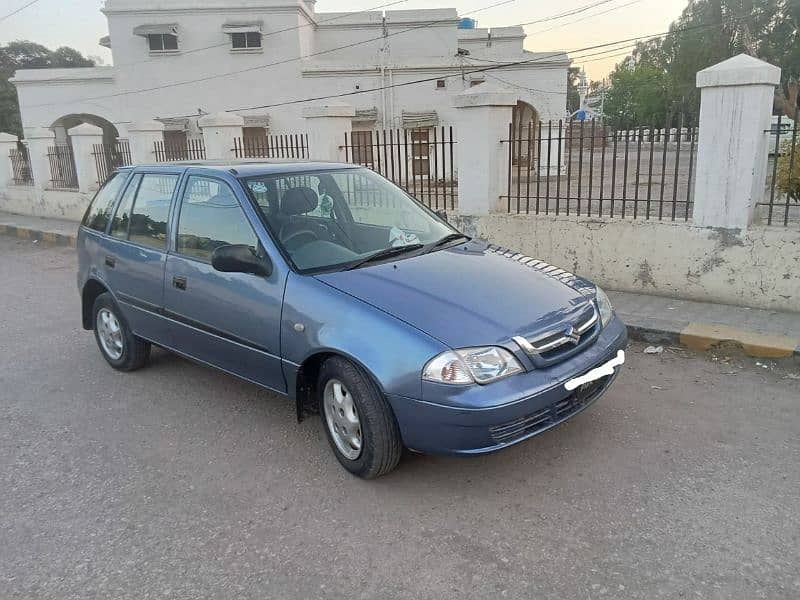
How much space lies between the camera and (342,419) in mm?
3436

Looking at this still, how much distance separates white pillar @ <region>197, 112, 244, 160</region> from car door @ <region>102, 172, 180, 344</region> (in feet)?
21.8

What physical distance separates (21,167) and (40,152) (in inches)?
80.7

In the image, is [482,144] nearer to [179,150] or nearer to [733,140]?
[733,140]

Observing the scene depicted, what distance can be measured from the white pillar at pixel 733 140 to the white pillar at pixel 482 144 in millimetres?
2254

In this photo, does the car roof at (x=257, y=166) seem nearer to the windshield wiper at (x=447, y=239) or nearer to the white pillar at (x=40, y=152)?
the windshield wiper at (x=447, y=239)

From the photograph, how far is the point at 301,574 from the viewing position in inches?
107

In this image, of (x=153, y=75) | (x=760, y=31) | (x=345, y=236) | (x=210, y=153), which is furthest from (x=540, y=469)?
(x=760, y=31)

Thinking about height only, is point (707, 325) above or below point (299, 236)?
below

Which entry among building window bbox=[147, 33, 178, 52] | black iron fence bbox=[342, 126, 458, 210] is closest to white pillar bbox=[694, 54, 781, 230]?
black iron fence bbox=[342, 126, 458, 210]

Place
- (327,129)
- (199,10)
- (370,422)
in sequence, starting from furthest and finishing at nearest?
(199,10) < (327,129) < (370,422)

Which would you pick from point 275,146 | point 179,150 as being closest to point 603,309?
point 275,146

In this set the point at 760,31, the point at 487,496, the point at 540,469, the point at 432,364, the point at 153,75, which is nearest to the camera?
the point at 432,364

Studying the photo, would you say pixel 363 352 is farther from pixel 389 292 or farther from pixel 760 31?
pixel 760 31

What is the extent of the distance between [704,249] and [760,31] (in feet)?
130
